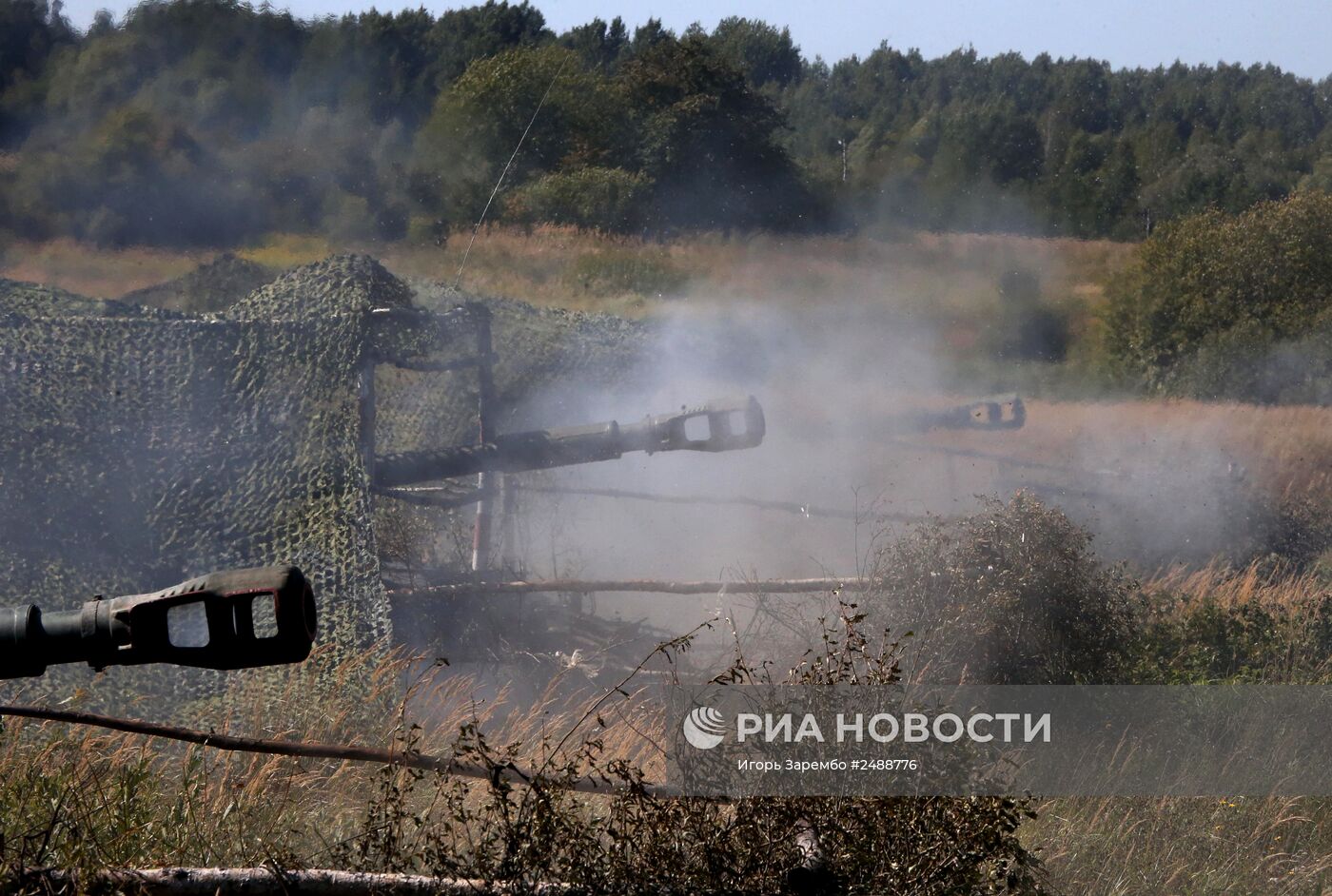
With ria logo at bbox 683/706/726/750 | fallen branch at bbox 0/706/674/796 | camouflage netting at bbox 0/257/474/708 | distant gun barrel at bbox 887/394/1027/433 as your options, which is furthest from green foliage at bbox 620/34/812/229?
fallen branch at bbox 0/706/674/796

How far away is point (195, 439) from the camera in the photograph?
8.98 m

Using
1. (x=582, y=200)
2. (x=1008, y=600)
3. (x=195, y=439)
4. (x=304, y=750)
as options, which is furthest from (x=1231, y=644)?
→ (x=582, y=200)

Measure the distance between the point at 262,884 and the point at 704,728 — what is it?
1.47 metres

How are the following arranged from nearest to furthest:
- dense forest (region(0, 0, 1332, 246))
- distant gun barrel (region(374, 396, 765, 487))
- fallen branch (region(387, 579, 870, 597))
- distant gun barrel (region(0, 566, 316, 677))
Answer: distant gun barrel (region(0, 566, 316, 677)), fallen branch (region(387, 579, 870, 597)), distant gun barrel (region(374, 396, 765, 487)), dense forest (region(0, 0, 1332, 246))

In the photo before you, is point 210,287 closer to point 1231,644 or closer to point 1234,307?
point 1231,644

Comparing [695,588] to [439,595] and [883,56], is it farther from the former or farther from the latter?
[883,56]

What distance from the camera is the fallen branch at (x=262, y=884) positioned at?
3.31m

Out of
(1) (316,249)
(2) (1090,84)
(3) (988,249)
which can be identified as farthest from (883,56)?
(1) (316,249)

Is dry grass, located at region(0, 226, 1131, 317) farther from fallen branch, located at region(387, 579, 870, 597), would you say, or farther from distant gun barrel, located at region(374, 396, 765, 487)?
fallen branch, located at region(387, 579, 870, 597)

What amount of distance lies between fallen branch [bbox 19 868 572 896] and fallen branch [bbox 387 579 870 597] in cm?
508

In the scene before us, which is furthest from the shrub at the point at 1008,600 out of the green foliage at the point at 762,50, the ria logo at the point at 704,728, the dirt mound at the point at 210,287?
the green foliage at the point at 762,50

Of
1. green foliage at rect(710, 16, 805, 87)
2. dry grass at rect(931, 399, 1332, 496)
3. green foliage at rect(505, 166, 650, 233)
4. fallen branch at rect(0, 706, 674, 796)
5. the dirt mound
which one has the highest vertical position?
green foliage at rect(710, 16, 805, 87)

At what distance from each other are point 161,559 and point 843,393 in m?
14.1

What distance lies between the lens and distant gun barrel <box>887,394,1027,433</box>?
65.0 feet
